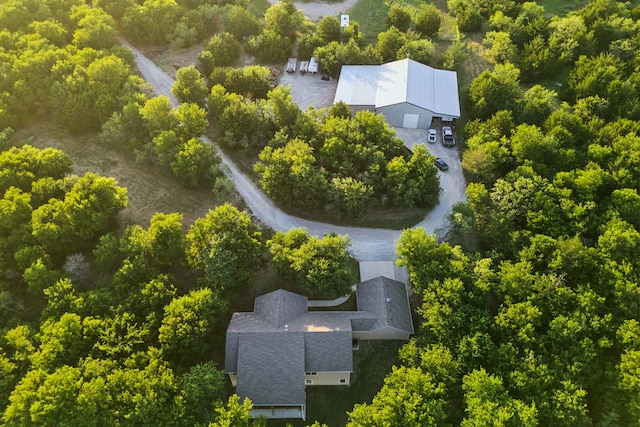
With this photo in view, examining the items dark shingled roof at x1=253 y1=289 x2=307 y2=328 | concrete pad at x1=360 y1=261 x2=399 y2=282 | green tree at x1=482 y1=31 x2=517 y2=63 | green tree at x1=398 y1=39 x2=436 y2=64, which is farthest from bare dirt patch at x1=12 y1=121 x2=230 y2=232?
green tree at x1=482 y1=31 x2=517 y2=63

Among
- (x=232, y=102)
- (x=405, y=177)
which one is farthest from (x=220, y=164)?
(x=405, y=177)

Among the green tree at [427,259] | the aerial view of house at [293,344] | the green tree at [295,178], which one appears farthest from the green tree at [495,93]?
the aerial view of house at [293,344]

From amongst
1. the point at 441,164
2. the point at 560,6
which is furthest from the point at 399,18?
the point at 560,6

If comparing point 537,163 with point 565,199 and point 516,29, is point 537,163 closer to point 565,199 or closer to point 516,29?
point 565,199

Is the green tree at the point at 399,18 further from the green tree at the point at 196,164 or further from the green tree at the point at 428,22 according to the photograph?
the green tree at the point at 196,164

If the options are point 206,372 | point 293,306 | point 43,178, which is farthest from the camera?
point 43,178

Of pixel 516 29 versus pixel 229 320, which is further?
pixel 516 29
